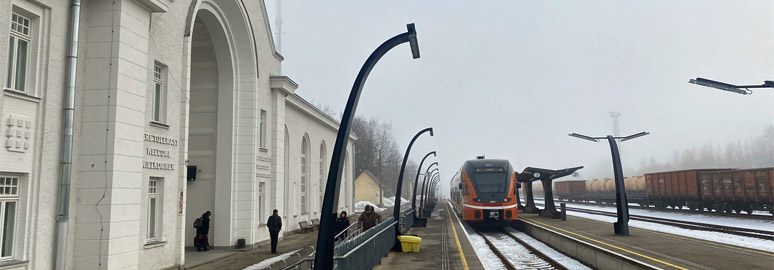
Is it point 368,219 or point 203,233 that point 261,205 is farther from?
point 368,219

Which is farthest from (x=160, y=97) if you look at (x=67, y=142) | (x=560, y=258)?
(x=560, y=258)

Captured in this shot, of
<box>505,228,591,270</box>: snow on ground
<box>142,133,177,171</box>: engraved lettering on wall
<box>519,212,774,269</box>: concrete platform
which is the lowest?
<box>505,228,591,270</box>: snow on ground

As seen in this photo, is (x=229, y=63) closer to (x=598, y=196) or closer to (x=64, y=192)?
(x=64, y=192)

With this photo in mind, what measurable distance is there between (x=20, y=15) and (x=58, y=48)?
79 centimetres

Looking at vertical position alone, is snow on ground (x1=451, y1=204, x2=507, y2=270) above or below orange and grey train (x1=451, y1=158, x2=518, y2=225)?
below

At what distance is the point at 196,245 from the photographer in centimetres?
1659

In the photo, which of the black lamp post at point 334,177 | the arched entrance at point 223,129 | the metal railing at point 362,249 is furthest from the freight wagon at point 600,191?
the black lamp post at point 334,177

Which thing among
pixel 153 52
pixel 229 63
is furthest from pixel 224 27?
pixel 153 52

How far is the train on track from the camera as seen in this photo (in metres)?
26.4

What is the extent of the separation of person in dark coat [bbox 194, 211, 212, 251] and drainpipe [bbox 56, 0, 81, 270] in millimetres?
6789

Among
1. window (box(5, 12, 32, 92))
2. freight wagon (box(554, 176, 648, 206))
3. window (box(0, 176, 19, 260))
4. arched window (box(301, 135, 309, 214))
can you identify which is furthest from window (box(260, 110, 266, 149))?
freight wagon (box(554, 176, 648, 206))

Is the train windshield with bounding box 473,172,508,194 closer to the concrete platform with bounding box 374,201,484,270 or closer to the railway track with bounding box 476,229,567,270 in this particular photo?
the railway track with bounding box 476,229,567,270

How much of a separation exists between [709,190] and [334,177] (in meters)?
31.5

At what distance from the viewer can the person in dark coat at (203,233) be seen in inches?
643
